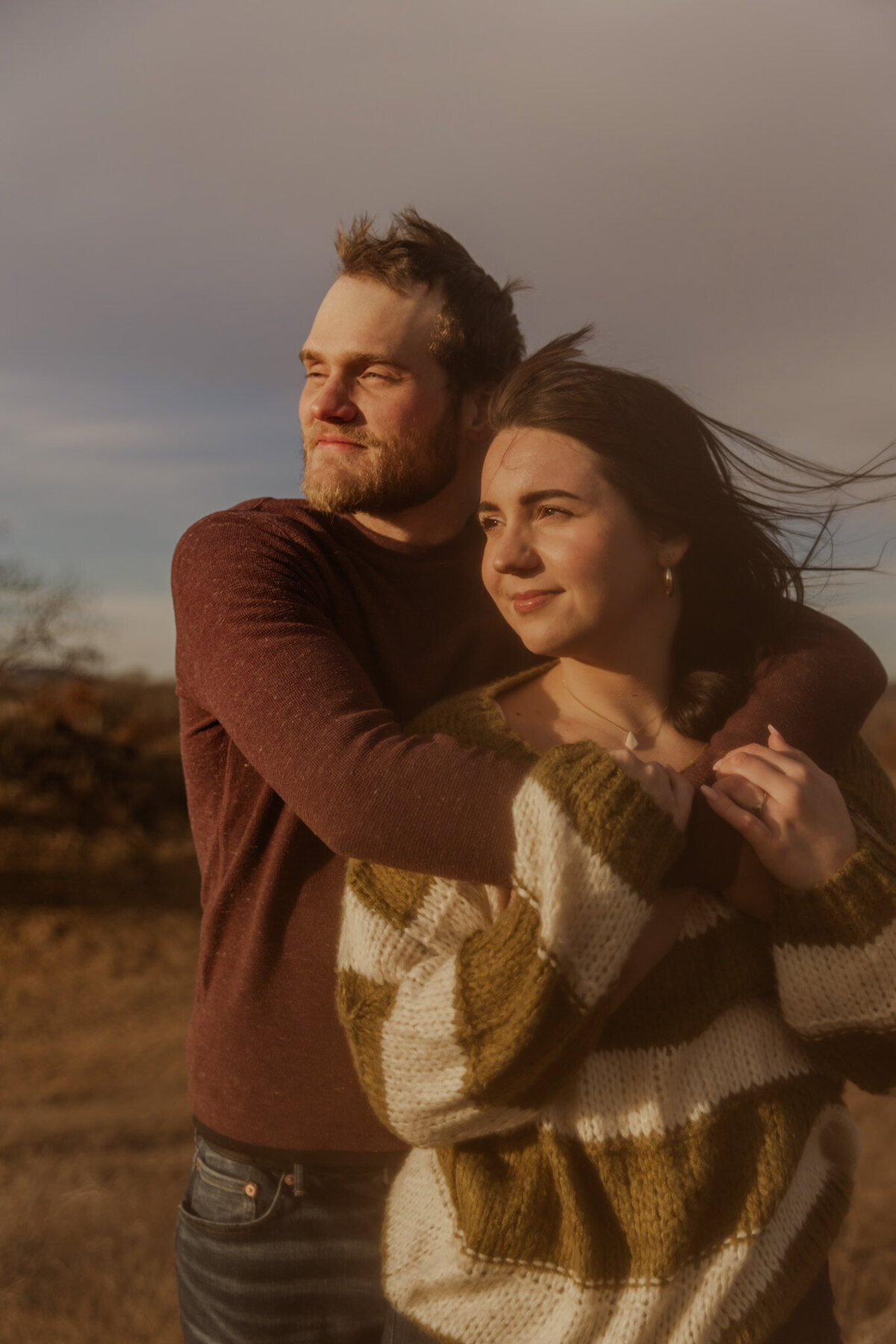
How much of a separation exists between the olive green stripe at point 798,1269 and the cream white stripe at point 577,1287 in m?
0.01

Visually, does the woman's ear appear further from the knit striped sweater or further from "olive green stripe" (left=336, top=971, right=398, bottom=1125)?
"olive green stripe" (left=336, top=971, right=398, bottom=1125)

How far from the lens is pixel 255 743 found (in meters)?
1.45

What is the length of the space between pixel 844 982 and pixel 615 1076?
12.4 inches

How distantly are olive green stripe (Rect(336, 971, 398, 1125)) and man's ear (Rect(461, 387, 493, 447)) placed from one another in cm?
105

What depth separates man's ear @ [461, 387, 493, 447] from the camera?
80.0 inches

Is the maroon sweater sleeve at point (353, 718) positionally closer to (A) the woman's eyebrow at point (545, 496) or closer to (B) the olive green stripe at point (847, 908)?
(B) the olive green stripe at point (847, 908)

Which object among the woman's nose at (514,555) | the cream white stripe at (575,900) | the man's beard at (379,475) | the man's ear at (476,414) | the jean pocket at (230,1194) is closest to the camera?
the cream white stripe at (575,900)

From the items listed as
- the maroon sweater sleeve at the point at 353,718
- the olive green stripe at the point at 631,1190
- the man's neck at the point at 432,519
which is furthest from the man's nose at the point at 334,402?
the olive green stripe at the point at 631,1190

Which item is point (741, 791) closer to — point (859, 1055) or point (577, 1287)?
point (859, 1055)

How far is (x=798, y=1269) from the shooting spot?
1.41m

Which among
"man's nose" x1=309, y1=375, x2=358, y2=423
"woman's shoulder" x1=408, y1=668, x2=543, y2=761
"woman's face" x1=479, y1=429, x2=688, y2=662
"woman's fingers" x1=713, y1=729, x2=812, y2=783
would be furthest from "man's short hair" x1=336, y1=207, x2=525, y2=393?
"woman's fingers" x1=713, y1=729, x2=812, y2=783

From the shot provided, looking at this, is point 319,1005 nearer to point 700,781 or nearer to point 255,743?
point 255,743

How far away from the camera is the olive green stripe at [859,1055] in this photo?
1.42 meters

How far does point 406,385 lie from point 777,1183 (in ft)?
4.47
